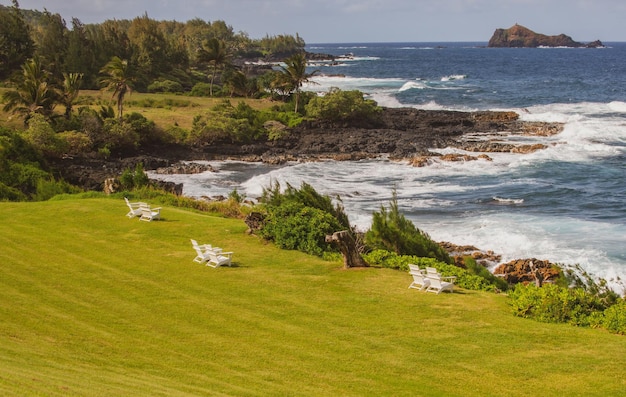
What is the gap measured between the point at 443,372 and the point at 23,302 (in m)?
9.31

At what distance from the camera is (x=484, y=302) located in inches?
639

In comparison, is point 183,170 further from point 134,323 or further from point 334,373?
point 334,373

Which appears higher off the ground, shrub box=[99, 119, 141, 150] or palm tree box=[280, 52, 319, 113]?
palm tree box=[280, 52, 319, 113]

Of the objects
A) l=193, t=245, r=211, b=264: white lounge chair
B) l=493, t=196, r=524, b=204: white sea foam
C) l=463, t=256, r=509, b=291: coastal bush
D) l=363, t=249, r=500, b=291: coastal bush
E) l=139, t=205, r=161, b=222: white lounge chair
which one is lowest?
l=493, t=196, r=524, b=204: white sea foam

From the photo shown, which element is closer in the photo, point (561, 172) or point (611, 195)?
point (611, 195)

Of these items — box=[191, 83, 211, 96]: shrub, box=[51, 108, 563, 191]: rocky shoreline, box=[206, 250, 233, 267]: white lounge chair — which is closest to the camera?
box=[206, 250, 233, 267]: white lounge chair

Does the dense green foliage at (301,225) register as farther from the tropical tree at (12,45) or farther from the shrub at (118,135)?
the tropical tree at (12,45)

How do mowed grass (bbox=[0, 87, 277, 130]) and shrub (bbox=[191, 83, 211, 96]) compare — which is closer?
mowed grass (bbox=[0, 87, 277, 130])

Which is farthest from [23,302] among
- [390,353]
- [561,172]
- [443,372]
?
[561,172]

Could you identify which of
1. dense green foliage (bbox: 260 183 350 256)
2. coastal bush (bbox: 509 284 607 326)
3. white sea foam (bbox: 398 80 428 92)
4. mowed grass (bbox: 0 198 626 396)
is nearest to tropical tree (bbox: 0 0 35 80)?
white sea foam (bbox: 398 80 428 92)

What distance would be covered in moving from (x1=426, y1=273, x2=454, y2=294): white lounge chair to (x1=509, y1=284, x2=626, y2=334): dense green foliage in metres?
1.75

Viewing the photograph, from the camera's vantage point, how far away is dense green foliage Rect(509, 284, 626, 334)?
14766mm

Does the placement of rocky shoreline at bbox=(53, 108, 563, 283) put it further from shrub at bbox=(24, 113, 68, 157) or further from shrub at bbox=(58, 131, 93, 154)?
shrub at bbox=(58, 131, 93, 154)

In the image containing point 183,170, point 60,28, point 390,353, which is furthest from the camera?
point 60,28
